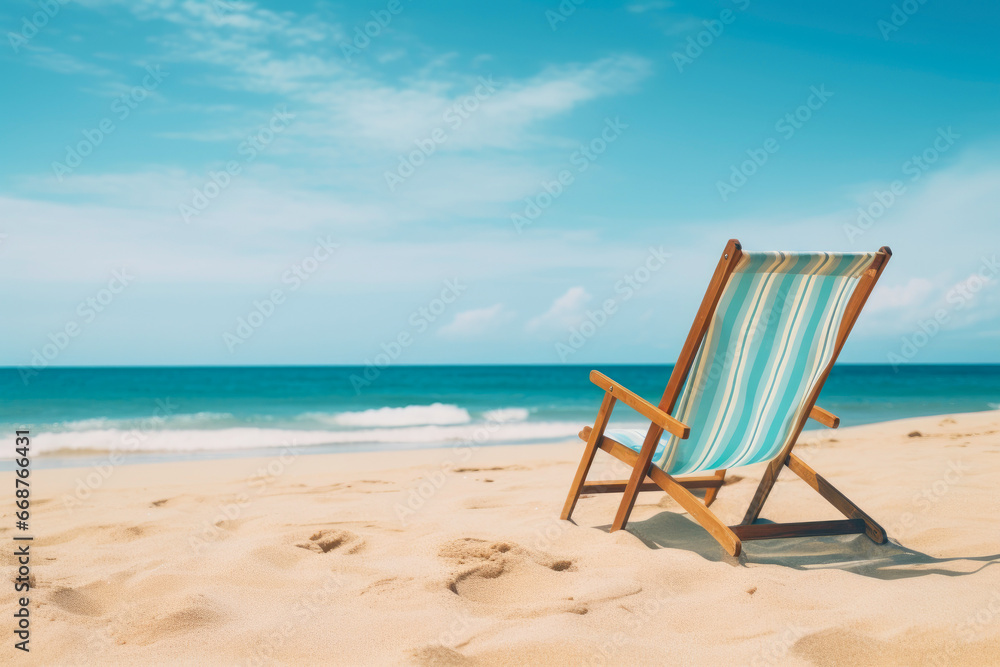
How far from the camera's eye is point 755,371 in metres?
2.83

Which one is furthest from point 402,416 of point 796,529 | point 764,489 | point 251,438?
point 796,529

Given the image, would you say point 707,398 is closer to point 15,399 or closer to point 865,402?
point 865,402

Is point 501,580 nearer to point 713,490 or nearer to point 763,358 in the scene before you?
point 763,358

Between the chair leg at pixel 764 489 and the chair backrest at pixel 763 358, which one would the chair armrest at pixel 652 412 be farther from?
the chair leg at pixel 764 489

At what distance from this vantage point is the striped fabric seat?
271cm

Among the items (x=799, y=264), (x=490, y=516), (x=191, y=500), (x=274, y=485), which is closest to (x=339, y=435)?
(x=274, y=485)

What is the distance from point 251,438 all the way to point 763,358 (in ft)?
30.4

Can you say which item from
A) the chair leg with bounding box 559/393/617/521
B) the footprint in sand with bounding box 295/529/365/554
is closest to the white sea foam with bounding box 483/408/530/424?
the chair leg with bounding box 559/393/617/521

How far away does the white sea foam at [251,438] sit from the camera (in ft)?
28.2

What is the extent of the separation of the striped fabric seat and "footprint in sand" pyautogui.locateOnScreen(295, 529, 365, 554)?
1496 mm

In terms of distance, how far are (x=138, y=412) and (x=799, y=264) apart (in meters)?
17.1

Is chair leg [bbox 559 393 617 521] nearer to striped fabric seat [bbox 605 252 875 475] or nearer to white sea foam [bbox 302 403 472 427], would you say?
striped fabric seat [bbox 605 252 875 475]

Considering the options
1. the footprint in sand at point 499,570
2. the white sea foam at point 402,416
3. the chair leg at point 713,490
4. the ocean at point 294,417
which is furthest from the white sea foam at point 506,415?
the footprint in sand at point 499,570

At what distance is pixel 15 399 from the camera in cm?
1841
